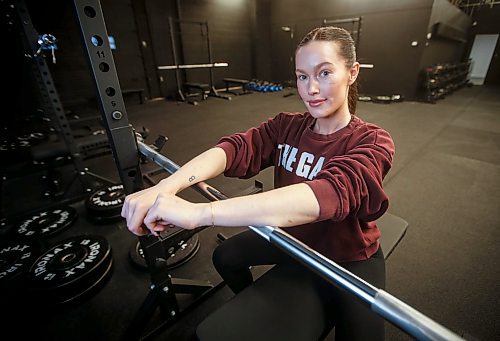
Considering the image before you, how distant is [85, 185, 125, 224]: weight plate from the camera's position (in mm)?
2277

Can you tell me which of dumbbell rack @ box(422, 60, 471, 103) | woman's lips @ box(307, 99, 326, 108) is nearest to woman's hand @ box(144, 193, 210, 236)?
woman's lips @ box(307, 99, 326, 108)

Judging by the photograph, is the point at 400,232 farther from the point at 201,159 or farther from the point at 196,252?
the point at 196,252

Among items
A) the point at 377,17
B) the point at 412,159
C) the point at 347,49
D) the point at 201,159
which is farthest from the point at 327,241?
the point at 377,17

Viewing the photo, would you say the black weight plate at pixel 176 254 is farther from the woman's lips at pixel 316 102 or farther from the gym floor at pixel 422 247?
the woman's lips at pixel 316 102

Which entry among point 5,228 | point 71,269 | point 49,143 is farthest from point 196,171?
point 49,143

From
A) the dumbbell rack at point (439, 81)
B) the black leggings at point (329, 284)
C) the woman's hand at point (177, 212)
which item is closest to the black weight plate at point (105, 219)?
the black leggings at point (329, 284)

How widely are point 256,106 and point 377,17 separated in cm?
422

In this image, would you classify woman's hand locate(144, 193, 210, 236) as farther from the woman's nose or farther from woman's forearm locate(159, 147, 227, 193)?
the woman's nose

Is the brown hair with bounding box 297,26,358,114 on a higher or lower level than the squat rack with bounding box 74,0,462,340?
higher

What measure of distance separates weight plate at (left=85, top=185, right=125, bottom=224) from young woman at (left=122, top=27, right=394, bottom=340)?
1558mm

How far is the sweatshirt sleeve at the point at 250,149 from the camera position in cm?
116

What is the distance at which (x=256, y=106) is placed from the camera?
6.64 meters

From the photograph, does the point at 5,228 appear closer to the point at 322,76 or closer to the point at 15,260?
the point at 15,260

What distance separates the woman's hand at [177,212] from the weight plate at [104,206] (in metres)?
1.84
